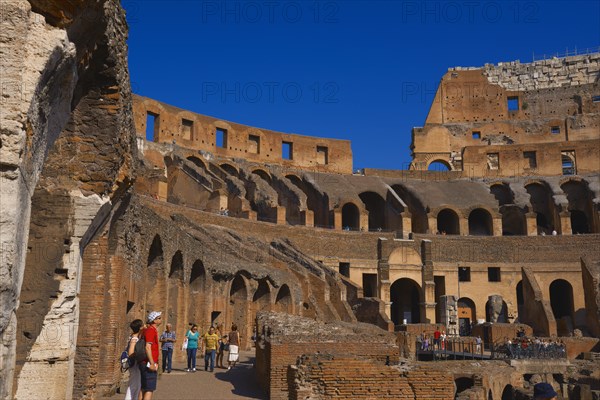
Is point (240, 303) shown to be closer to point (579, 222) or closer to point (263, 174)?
point (263, 174)

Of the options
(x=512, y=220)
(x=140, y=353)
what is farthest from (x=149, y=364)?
(x=512, y=220)

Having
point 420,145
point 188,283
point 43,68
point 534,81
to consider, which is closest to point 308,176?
point 420,145

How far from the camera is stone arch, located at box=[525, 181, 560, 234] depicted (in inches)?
1610

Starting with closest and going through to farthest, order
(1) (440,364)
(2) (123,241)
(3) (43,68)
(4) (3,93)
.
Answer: (4) (3,93) < (3) (43,68) < (2) (123,241) < (1) (440,364)

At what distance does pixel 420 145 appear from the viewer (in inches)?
2020

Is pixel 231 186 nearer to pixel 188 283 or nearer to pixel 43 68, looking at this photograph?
pixel 188 283

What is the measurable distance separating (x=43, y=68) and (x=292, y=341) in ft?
29.2

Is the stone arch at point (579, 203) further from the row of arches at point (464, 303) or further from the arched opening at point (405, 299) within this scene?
the arched opening at point (405, 299)

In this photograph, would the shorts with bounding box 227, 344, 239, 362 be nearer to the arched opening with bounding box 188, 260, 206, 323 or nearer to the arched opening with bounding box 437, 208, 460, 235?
the arched opening with bounding box 188, 260, 206, 323

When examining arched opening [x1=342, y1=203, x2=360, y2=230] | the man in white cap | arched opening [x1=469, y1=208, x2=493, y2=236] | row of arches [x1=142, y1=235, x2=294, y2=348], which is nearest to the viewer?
the man in white cap

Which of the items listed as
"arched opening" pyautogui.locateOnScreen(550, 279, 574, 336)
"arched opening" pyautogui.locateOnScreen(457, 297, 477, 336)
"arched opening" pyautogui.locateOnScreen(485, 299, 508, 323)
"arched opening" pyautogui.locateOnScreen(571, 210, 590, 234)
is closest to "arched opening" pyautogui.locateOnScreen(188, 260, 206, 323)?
"arched opening" pyautogui.locateOnScreen(457, 297, 477, 336)

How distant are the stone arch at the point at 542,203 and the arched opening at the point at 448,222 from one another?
5.30m

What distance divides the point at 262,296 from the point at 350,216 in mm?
18447

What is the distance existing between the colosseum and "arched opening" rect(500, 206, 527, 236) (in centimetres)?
15
